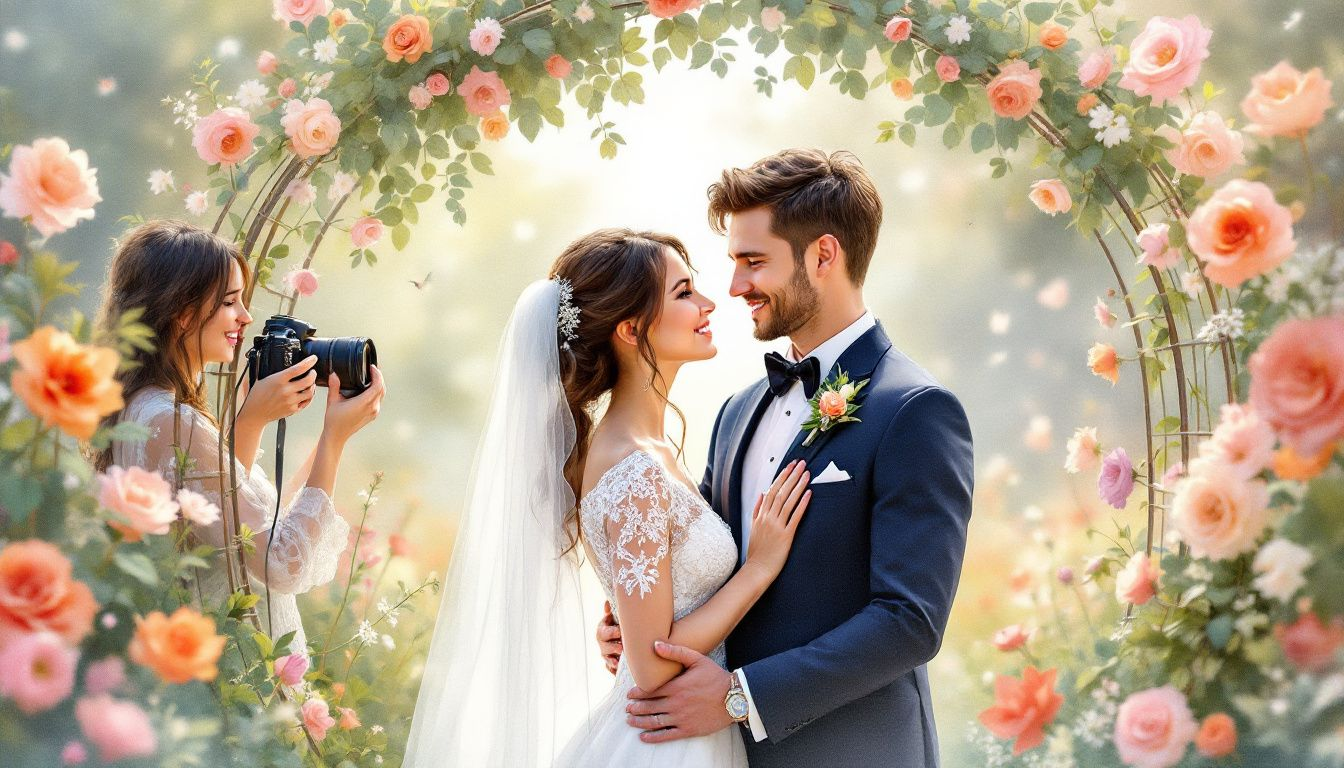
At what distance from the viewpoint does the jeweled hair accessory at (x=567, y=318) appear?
9.44 feet

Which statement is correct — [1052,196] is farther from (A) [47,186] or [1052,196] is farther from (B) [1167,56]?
(A) [47,186]

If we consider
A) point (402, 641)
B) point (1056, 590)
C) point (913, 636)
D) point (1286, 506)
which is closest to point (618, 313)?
point (913, 636)

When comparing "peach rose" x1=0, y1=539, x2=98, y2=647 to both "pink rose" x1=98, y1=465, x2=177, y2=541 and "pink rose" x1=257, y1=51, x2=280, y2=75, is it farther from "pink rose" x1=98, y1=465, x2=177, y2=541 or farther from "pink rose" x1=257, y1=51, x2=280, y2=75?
"pink rose" x1=257, y1=51, x2=280, y2=75

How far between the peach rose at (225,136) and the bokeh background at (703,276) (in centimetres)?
195

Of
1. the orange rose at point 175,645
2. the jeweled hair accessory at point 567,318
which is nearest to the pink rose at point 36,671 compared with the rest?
the orange rose at point 175,645

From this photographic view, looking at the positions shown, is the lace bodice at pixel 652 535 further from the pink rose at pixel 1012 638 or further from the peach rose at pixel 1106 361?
the peach rose at pixel 1106 361

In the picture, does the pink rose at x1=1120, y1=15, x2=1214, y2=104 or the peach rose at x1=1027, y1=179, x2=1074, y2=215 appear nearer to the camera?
the pink rose at x1=1120, y1=15, x2=1214, y2=104

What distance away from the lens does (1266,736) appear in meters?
2.09

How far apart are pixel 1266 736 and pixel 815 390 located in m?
1.27

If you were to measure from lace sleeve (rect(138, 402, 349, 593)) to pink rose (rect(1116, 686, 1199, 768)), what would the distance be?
6.44ft

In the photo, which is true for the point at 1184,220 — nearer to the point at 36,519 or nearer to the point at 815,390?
the point at 815,390

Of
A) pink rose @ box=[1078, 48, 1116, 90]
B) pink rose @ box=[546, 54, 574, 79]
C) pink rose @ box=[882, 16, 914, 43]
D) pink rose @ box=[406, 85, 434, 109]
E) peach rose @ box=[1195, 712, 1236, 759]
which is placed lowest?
peach rose @ box=[1195, 712, 1236, 759]

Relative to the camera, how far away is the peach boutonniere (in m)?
2.75

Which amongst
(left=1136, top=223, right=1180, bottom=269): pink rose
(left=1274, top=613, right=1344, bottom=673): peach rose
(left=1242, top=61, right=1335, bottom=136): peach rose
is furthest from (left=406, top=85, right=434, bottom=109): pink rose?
(left=1274, top=613, right=1344, bottom=673): peach rose
